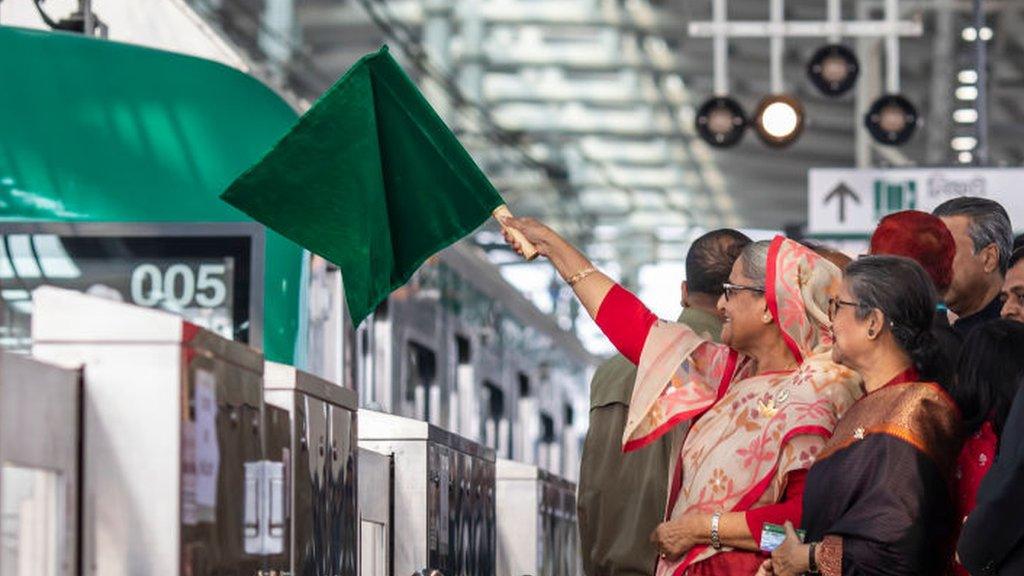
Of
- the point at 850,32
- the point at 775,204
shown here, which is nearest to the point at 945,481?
the point at 850,32

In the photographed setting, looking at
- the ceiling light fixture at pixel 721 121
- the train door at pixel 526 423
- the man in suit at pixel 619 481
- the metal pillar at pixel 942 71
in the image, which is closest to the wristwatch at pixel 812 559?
the man in suit at pixel 619 481

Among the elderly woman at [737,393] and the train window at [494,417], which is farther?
the train window at [494,417]

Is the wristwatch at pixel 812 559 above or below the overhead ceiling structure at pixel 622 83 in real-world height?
below

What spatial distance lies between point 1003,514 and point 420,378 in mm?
5892

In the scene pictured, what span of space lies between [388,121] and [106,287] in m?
1.98

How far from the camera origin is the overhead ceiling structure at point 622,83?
60.7ft

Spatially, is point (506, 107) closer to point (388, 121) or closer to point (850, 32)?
point (850, 32)

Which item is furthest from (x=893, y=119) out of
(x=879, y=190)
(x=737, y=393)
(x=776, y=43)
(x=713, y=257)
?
(x=737, y=393)

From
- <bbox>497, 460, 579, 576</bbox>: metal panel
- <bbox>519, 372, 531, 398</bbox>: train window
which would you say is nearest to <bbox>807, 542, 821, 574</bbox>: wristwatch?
<bbox>497, 460, 579, 576</bbox>: metal panel

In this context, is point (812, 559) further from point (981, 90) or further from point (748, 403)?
point (981, 90)

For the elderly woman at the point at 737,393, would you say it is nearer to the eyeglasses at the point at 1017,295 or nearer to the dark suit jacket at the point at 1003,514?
the eyeglasses at the point at 1017,295

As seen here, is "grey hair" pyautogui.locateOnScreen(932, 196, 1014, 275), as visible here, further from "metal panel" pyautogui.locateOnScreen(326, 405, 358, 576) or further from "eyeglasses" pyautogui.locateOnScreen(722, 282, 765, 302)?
"metal panel" pyautogui.locateOnScreen(326, 405, 358, 576)

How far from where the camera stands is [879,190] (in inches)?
539

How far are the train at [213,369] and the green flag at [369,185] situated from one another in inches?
12.8
